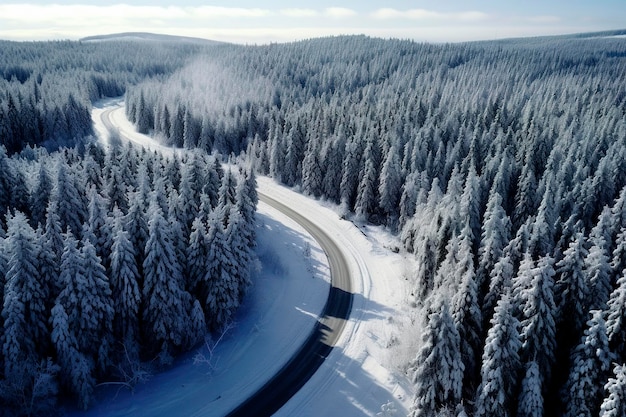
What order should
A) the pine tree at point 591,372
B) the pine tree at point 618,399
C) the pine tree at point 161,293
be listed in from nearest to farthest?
1. the pine tree at point 618,399
2. the pine tree at point 591,372
3. the pine tree at point 161,293

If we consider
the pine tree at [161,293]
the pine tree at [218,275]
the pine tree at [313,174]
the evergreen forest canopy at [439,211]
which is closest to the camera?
the evergreen forest canopy at [439,211]

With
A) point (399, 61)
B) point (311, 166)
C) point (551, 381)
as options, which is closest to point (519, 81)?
point (399, 61)

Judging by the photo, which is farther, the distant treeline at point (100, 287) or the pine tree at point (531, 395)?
the distant treeline at point (100, 287)

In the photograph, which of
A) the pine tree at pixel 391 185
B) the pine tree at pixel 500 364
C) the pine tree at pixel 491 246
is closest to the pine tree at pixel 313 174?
the pine tree at pixel 391 185

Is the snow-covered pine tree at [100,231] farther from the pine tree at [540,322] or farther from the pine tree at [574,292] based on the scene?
the pine tree at [574,292]

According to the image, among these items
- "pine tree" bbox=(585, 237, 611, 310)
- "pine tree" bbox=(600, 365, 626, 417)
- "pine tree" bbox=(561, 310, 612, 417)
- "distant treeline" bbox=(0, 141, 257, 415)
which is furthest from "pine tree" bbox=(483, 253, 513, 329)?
"distant treeline" bbox=(0, 141, 257, 415)

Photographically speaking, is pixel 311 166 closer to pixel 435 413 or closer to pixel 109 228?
pixel 109 228

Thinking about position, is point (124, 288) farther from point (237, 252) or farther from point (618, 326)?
point (618, 326)
